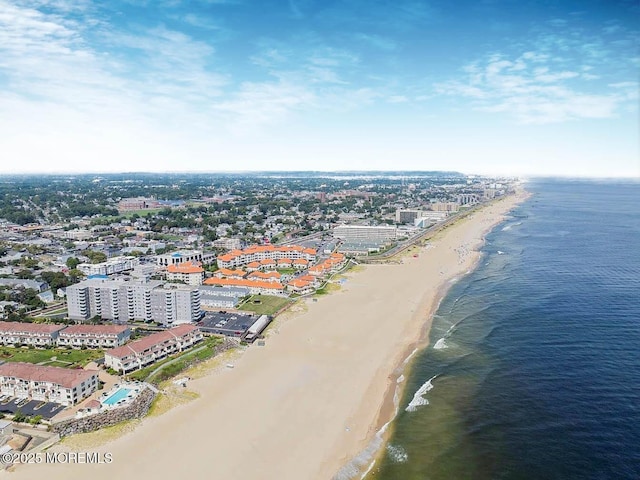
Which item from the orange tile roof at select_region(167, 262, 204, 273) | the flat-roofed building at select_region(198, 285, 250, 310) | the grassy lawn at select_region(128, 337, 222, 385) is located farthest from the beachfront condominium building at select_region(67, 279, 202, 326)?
the orange tile roof at select_region(167, 262, 204, 273)

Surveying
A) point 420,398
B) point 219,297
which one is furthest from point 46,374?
point 420,398

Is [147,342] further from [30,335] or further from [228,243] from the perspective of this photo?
[228,243]

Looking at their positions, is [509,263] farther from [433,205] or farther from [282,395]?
[433,205]

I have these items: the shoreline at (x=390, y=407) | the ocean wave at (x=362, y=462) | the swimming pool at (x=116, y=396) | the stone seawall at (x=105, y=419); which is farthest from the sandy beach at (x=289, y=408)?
the swimming pool at (x=116, y=396)

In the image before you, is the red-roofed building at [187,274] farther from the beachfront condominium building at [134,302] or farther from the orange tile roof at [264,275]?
the beachfront condominium building at [134,302]

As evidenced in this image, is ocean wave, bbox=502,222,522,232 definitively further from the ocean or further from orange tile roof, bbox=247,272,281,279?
orange tile roof, bbox=247,272,281,279

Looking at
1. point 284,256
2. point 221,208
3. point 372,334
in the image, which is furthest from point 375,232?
point 221,208
